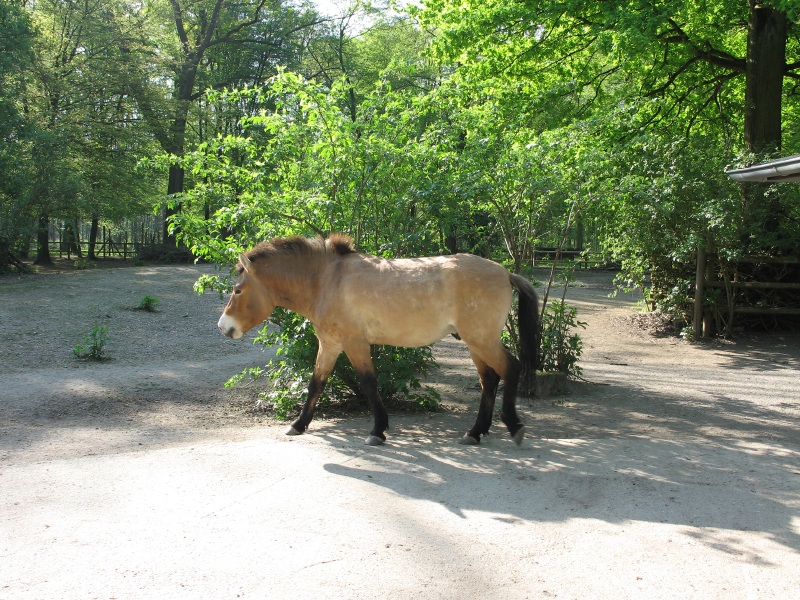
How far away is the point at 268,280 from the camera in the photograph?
6.55 meters

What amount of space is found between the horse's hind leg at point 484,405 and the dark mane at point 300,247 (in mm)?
1728

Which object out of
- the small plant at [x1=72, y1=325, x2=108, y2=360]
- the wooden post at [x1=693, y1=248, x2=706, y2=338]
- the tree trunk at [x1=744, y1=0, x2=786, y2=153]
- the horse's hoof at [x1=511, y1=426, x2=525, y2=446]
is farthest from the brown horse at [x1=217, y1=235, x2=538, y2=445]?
the tree trunk at [x1=744, y1=0, x2=786, y2=153]

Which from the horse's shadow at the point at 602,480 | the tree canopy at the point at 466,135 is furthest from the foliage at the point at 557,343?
the horse's shadow at the point at 602,480

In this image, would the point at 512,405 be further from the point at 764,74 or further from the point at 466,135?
the point at 764,74

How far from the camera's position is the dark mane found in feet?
21.6

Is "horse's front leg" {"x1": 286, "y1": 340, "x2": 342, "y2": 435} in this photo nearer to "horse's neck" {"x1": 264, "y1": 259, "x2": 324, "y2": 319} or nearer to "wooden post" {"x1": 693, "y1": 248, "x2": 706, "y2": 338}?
"horse's neck" {"x1": 264, "y1": 259, "x2": 324, "y2": 319}

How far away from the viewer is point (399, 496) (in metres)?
4.71

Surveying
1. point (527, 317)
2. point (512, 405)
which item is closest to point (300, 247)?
point (527, 317)

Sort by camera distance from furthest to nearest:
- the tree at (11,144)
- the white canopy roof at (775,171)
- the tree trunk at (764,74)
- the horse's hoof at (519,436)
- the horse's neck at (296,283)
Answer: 1. the tree at (11,144)
2. the tree trunk at (764,74)
3. the horse's neck at (296,283)
4. the horse's hoof at (519,436)
5. the white canopy roof at (775,171)

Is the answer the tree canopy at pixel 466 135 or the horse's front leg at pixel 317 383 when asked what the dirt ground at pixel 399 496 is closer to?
the horse's front leg at pixel 317 383

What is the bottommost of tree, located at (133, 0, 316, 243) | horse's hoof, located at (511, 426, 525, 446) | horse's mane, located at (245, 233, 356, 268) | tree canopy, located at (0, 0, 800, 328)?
horse's hoof, located at (511, 426, 525, 446)

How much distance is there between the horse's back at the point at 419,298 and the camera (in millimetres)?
6047

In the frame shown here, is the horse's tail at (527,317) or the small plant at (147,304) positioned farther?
the small plant at (147,304)

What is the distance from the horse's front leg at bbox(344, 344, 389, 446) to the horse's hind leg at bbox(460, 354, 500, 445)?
0.76 metres
